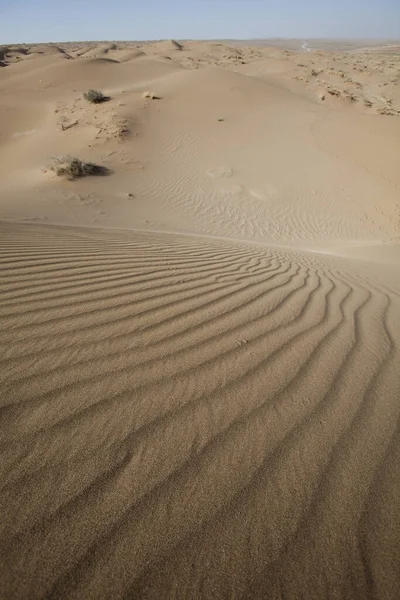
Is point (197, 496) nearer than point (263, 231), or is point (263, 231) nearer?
point (197, 496)

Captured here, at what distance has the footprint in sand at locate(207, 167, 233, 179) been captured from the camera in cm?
1079

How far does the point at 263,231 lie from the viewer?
28.1ft

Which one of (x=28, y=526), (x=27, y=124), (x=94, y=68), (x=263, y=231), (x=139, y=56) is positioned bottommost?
(x=263, y=231)

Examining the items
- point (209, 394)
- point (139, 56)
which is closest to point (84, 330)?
point (209, 394)

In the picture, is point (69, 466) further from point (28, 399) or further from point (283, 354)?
point (283, 354)

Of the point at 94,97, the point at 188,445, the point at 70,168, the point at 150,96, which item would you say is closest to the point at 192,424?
the point at 188,445

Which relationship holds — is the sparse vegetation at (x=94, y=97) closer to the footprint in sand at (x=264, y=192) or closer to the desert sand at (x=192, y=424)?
the footprint in sand at (x=264, y=192)

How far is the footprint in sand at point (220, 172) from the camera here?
10.8m

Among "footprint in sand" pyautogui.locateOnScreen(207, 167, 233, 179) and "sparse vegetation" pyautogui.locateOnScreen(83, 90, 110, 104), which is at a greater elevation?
"sparse vegetation" pyautogui.locateOnScreen(83, 90, 110, 104)

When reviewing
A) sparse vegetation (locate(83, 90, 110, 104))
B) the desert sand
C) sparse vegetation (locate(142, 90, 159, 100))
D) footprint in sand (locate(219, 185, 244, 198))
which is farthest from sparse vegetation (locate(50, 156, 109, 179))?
sparse vegetation (locate(142, 90, 159, 100))

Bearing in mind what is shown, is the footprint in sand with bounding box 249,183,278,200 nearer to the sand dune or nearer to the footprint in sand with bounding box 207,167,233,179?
the footprint in sand with bounding box 207,167,233,179

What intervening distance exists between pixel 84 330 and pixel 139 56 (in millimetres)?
40231

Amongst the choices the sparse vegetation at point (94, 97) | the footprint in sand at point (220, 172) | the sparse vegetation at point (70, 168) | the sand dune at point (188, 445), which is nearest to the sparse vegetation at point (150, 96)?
the sparse vegetation at point (94, 97)

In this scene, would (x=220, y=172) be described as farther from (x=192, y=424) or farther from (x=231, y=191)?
(x=192, y=424)
